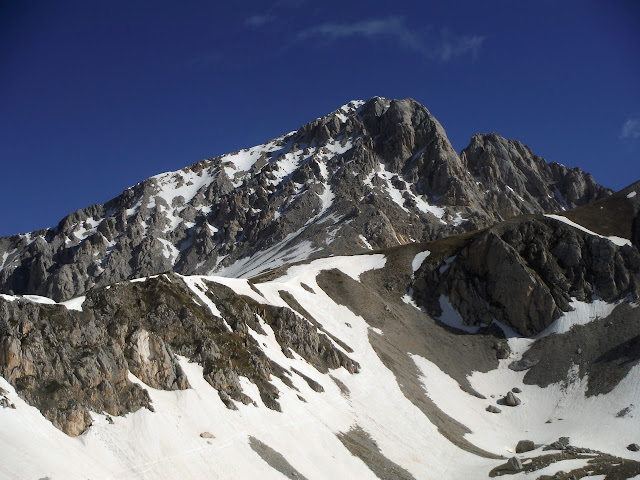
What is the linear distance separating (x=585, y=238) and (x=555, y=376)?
35948 millimetres

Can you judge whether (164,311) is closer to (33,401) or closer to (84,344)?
(84,344)

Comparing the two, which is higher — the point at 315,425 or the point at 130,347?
the point at 130,347

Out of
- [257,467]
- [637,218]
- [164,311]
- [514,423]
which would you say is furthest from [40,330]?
[637,218]

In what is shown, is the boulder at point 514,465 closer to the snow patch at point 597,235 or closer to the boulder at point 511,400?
the boulder at point 511,400

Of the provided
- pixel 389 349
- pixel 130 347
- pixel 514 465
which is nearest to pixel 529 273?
pixel 389 349

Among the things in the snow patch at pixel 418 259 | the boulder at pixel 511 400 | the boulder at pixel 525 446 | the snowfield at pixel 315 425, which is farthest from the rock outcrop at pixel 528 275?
the boulder at pixel 525 446

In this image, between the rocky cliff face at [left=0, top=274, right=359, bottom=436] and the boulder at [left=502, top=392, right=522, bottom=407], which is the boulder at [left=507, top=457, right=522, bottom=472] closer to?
the boulder at [left=502, top=392, right=522, bottom=407]

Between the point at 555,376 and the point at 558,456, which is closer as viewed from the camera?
the point at 558,456

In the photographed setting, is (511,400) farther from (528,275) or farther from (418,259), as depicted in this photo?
(418,259)

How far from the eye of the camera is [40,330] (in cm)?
4469

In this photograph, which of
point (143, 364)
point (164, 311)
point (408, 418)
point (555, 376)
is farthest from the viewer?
point (555, 376)

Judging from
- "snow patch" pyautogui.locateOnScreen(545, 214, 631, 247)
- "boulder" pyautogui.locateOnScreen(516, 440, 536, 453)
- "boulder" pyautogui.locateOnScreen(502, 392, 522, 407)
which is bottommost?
"boulder" pyautogui.locateOnScreen(516, 440, 536, 453)

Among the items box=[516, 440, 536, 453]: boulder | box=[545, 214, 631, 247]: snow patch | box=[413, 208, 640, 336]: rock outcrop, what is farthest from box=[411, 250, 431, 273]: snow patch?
box=[516, 440, 536, 453]: boulder

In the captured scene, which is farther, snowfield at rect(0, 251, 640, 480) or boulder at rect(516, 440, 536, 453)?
boulder at rect(516, 440, 536, 453)
